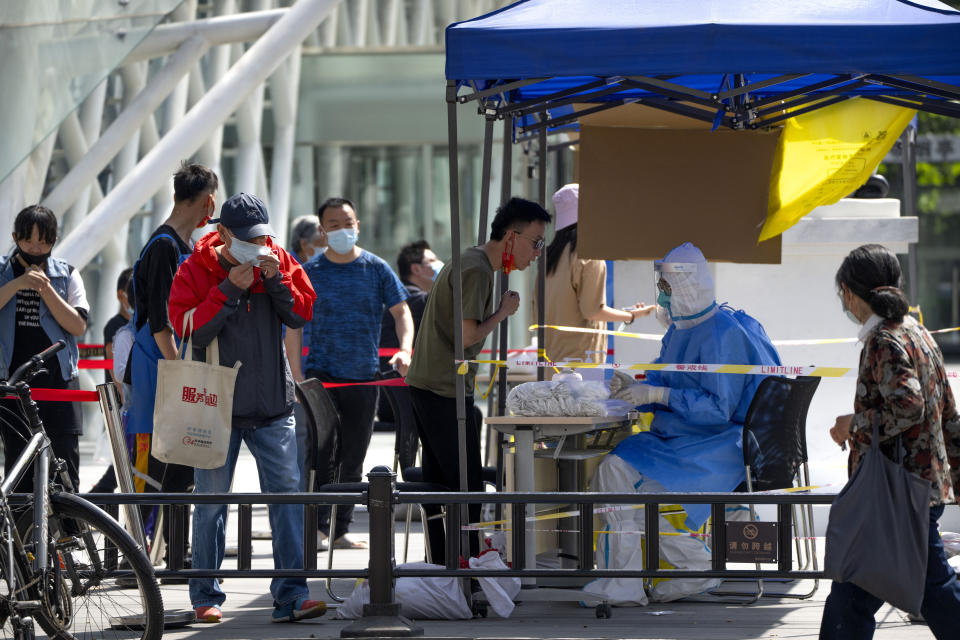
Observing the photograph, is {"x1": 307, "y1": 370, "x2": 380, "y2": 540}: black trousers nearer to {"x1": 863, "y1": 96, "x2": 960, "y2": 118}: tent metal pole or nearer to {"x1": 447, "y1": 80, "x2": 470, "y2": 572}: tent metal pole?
{"x1": 447, "y1": 80, "x2": 470, "y2": 572}: tent metal pole

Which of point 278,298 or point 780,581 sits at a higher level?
point 278,298

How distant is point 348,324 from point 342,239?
1.55 ft

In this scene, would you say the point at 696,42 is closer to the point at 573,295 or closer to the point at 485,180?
the point at 485,180

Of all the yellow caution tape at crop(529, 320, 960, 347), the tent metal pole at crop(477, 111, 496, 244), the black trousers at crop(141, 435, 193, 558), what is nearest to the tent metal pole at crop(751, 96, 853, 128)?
the yellow caution tape at crop(529, 320, 960, 347)

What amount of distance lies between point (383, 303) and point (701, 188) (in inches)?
74.2

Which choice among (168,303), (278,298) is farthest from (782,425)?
(168,303)

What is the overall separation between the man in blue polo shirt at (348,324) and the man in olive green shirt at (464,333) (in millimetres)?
1443

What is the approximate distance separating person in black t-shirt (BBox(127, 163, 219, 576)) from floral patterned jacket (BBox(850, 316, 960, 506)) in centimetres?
305

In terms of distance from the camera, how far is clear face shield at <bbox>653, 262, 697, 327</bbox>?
6469 mm

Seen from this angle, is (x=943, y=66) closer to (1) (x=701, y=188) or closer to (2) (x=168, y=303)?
(1) (x=701, y=188)

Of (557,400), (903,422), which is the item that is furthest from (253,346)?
(903,422)

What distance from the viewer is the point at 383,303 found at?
795cm

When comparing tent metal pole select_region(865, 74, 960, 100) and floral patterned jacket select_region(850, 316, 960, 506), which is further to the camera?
tent metal pole select_region(865, 74, 960, 100)

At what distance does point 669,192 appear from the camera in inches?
299
